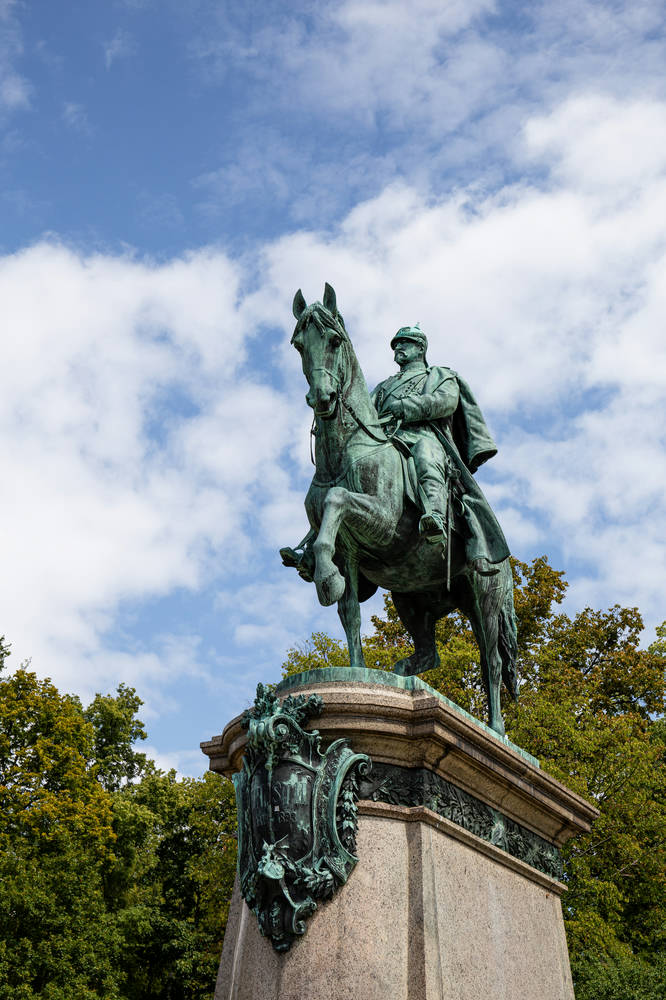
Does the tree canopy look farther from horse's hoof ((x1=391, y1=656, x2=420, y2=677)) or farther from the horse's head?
the horse's head

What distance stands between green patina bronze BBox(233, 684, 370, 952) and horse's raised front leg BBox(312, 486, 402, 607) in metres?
0.94

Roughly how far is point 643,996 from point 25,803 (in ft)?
47.7

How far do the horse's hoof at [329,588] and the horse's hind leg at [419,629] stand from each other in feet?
6.02

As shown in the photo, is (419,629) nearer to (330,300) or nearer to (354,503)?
(354,503)

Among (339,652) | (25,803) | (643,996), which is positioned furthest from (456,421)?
(25,803)

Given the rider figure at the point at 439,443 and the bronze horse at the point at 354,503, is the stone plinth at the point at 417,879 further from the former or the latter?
the rider figure at the point at 439,443

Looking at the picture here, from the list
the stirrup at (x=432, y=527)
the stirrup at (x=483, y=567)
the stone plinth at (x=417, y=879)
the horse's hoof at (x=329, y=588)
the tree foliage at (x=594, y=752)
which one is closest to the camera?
the stone plinth at (x=417, y=879)

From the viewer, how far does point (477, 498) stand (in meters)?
8.59

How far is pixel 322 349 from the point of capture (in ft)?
25.3

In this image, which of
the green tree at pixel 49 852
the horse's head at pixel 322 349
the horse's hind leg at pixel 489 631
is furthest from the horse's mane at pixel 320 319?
the green tree at pixel 49 852

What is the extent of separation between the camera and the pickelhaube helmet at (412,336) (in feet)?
31.7

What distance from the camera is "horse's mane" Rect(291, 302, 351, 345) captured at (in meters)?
7.70

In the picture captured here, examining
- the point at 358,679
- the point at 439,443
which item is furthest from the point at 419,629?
the point at 358,679

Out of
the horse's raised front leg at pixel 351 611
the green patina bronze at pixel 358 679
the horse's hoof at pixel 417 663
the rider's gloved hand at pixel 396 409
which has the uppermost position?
the rider's gloved hand at pixel 396 409
